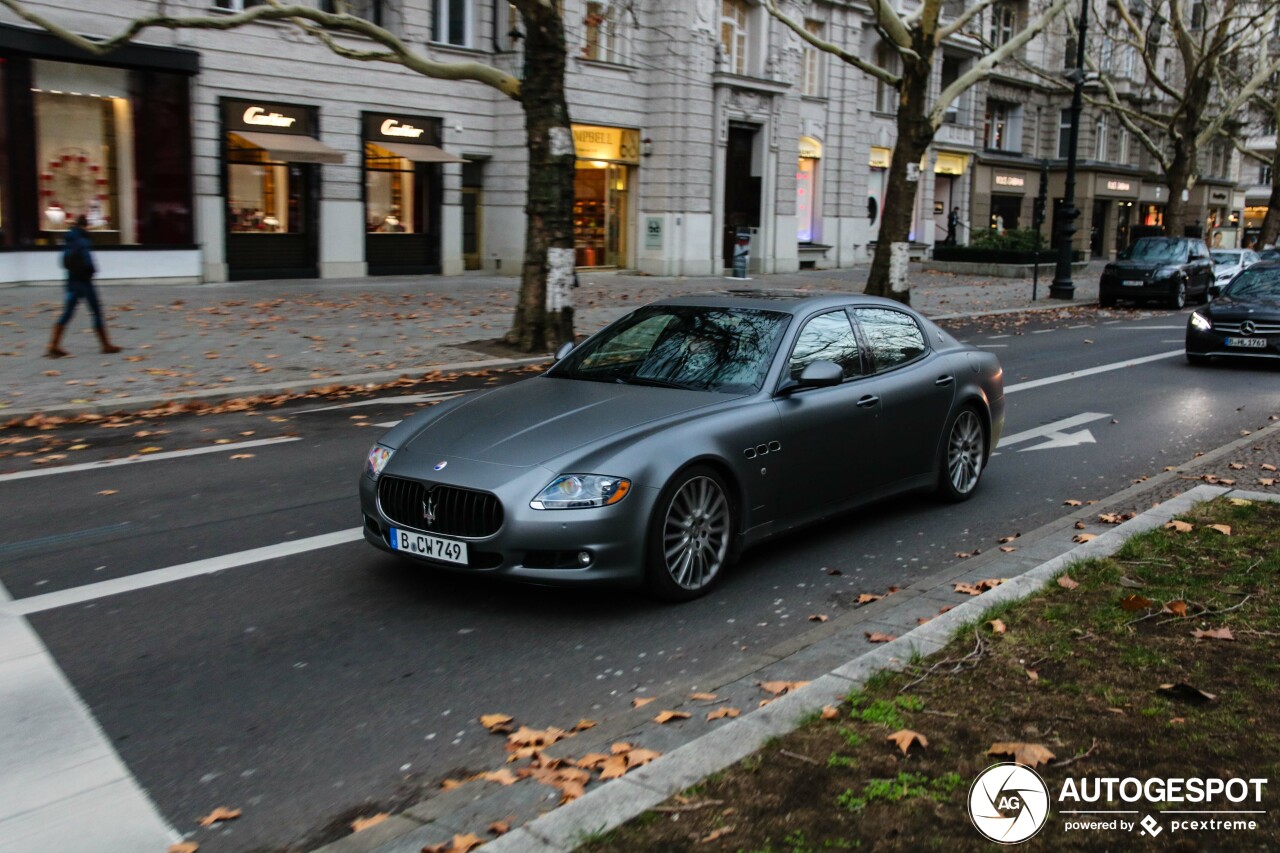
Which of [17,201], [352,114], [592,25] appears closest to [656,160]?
[592,25]

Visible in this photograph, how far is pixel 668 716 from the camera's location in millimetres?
4676

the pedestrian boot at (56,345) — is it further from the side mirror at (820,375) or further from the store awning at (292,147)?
the side mirror at (820,375)

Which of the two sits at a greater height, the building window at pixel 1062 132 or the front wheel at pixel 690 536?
the building window at pixel 1062 132

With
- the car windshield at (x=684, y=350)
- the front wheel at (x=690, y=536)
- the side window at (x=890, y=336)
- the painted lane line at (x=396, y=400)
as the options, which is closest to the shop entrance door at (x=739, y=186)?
the painted lane line at (x=396, y=400)

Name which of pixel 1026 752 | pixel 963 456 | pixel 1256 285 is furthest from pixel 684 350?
pixel 1256 285

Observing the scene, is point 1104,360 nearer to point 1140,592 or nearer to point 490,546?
point 1140,592

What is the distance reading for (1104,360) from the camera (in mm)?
17859

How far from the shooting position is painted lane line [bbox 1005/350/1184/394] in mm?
14816

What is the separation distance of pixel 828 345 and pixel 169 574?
397cm

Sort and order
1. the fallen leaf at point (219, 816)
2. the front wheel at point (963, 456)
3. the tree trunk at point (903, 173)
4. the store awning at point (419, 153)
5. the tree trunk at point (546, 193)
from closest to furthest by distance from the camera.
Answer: the fallen leaf at point (219, 816)
the front wheel at point (963, 456)
the tree trunk at point (546, 193)
the tree trunk at point (903, 173)
the store awning at point (419, 153)

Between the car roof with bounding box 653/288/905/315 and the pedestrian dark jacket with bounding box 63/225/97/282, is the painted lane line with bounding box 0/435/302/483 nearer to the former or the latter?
the car roof with bounding box 653/288/905/315

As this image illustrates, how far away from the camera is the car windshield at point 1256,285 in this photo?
17.3 metres

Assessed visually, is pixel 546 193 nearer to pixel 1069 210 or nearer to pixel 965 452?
pixel 965 452

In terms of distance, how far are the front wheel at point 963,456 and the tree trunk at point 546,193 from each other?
28.9ft
